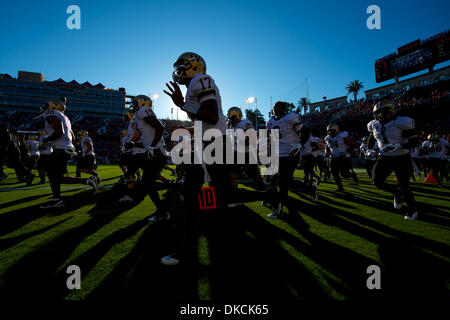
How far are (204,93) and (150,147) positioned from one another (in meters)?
1.92

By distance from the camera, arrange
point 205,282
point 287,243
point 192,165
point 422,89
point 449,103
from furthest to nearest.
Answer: point 422,89 → point 449,103 → point 287,243 → point 192,165 → point 205,282

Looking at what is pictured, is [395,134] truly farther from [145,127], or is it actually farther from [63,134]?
[63,134]

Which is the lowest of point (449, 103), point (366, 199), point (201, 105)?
point (366, 199)

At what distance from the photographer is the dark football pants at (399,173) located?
3879 mm

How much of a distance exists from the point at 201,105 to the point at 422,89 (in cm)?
4897

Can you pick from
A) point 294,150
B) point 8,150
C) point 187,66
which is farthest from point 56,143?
point 8,150

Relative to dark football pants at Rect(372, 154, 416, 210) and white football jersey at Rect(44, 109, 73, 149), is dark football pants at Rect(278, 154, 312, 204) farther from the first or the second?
white football jersey at Rect(44, 109, 73, 149)

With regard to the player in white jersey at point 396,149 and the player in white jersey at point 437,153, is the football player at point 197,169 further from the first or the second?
the player in white jersey at point 437,153

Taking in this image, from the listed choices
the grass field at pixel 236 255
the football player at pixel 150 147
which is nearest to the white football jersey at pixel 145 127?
the football player at pixel 150 147

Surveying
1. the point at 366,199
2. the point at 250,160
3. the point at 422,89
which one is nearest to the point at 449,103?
the point at 422,89

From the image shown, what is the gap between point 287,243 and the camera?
2.81 m

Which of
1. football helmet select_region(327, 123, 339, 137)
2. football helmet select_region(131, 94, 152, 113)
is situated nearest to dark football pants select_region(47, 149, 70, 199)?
football helmet select_region(131, 94, 152, 113)

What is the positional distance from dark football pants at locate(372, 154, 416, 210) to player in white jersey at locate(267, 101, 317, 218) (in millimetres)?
1305
